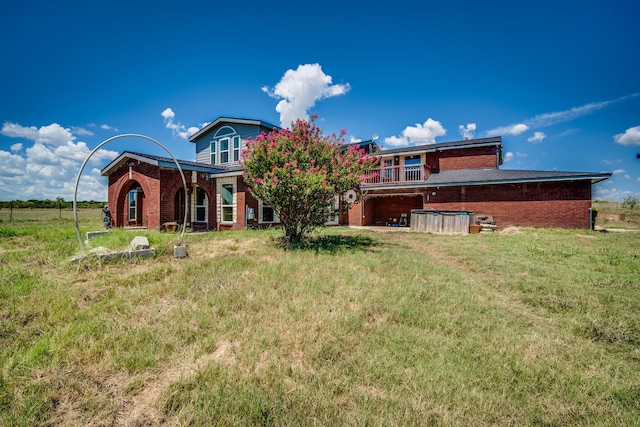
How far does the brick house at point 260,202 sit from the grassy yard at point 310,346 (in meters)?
7.70

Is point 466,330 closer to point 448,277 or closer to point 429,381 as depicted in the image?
point 429,381

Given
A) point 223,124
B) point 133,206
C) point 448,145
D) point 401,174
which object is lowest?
point 133,206

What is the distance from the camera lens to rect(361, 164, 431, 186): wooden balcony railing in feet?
60.3

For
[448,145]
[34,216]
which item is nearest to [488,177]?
[448,145]

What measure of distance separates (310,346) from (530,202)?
1701 cm

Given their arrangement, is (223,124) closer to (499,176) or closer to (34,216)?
(499,176)

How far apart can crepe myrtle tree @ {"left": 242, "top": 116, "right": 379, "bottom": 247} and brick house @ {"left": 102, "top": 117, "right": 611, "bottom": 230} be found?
4864 millimetres

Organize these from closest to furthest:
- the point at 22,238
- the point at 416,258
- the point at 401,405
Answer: the point at 401,405 < the point at 416,258 < the point at 22,238

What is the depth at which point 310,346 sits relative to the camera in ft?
9.90

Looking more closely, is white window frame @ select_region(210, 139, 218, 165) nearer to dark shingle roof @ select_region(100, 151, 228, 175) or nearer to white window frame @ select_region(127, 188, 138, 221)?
dark shingle roof @ select_region(100, 151, 228, 175)

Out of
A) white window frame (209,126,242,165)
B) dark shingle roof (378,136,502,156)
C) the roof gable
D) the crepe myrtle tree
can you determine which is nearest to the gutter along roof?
dark shingle roof (378,136,502,156)

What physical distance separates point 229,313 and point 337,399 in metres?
2.07

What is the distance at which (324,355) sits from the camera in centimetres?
291

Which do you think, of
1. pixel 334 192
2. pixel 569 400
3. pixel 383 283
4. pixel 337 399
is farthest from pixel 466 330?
pixel 334 192
